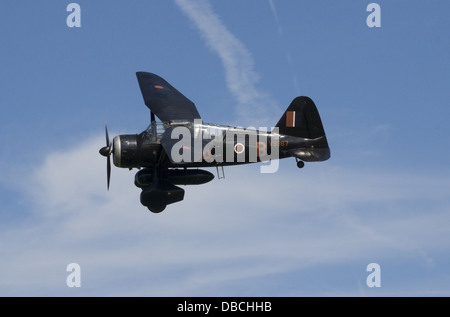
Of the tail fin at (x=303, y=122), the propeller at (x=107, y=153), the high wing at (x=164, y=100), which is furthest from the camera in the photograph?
the high wing at (x=164, y=100)

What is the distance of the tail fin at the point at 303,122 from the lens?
133ft

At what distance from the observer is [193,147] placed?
37812 mm

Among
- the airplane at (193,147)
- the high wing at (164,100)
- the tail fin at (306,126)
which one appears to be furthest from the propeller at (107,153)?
the tail fin at (306,126)

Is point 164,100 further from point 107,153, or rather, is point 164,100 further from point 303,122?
point 303,122

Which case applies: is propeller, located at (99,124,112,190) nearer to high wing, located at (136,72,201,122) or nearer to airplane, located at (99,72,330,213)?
airplane, located at (99,72,330,213)

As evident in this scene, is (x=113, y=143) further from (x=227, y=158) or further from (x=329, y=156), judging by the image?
(x=329, y=156)

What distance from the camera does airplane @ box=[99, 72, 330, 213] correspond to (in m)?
38.4

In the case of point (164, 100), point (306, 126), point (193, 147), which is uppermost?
point (164, 100)

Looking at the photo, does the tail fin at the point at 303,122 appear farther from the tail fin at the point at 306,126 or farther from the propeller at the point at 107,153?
the propeller at the point at 107,153

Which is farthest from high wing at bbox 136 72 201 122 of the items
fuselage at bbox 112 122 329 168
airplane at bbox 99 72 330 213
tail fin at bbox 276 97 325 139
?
tail fin at bbox 276 97 325 139

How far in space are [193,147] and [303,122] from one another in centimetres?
550

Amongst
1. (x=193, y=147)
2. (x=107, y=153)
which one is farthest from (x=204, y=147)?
(x=107, y=153)
